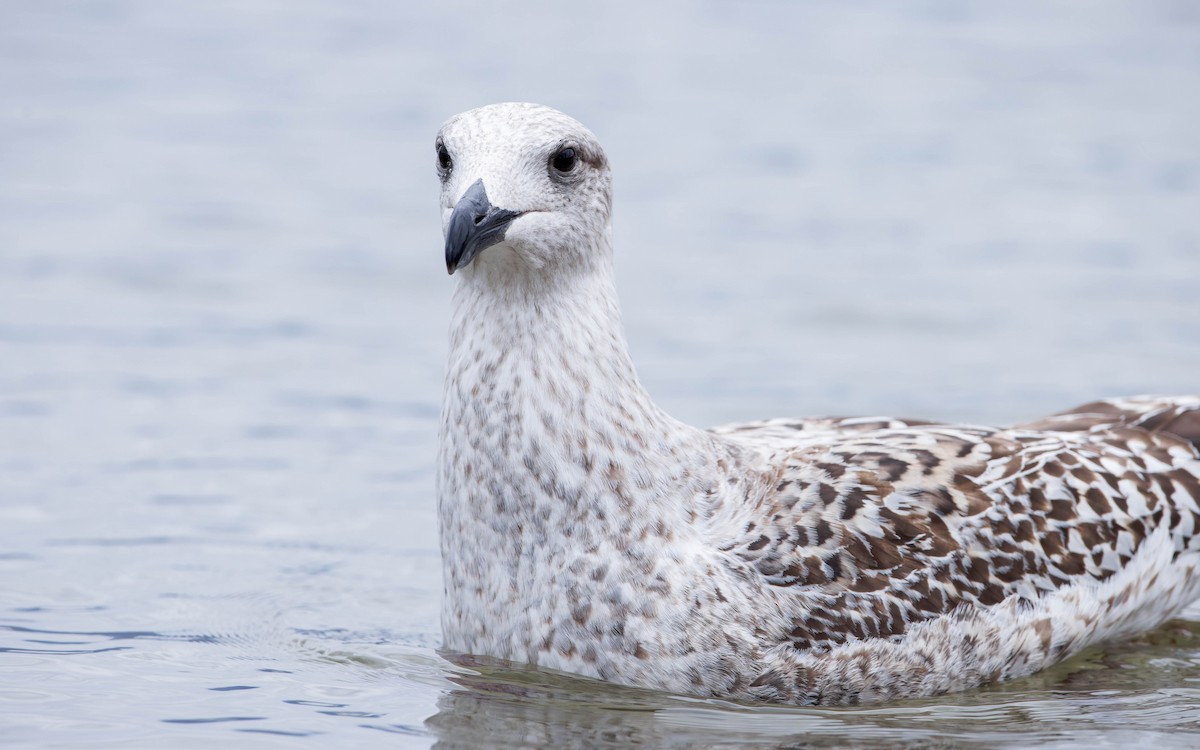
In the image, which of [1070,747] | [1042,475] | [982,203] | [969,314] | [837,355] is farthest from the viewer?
[982,203]

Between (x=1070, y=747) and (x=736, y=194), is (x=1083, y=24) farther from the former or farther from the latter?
(x=1070, y=747)

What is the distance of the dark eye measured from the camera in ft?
24.2

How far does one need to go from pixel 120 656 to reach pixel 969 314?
8.36m

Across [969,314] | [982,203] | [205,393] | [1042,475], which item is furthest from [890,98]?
[1042,475]

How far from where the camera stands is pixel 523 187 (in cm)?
721

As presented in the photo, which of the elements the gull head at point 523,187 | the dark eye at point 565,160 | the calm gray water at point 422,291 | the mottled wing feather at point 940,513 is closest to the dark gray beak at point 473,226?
the gull head at point 523,187

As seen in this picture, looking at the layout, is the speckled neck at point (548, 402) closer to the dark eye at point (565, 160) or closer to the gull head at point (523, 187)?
the gull head at point (523, 187)

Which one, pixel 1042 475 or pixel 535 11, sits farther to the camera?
pixel 535 11

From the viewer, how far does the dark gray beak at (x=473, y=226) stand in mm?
6844

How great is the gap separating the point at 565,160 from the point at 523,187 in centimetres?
29

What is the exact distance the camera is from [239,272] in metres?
15.2

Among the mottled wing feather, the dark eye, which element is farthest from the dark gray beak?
the mottled wing feather

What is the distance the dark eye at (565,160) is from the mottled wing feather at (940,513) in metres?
1.57

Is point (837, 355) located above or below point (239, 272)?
below
